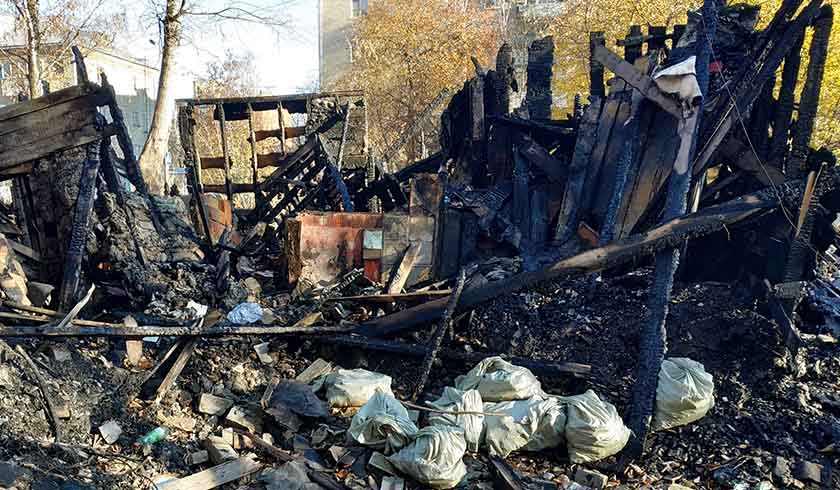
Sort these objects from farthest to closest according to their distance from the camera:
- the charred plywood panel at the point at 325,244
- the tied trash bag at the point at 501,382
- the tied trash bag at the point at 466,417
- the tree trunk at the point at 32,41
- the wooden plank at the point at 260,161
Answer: the tree trunk at the point at 32,41 → the wooden plank at the point at 260,161 → the charred plywood panel at the point at 325,244 → the tied trash bag at the point at 501,382 → the tied trash bag at the point at 466,417

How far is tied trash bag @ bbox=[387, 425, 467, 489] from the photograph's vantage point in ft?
11.6

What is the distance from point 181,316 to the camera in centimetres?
593

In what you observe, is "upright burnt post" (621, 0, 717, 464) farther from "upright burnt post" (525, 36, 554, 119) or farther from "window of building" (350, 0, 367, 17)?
"window of building" (350, 0, 367, 17)

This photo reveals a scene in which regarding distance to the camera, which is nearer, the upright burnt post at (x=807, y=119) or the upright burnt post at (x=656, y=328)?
the upright burnt post at (x=656, y=328)

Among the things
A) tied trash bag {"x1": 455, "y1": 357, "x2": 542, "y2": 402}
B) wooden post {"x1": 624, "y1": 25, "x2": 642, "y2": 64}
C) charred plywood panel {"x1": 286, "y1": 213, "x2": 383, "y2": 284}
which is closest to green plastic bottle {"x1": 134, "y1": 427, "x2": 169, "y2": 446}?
tied trash bag {"x1": 455, "y1": 357, "x2": 542, "y2": 402}

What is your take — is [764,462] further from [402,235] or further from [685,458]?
[402,235]

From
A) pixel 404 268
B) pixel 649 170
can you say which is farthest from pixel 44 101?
pixel 649 170

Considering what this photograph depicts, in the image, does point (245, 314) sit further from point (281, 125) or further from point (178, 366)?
point (281, 125)

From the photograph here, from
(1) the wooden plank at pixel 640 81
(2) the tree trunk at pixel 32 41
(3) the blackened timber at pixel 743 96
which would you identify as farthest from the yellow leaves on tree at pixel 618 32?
(2) the tree trunk at pixel 32 41

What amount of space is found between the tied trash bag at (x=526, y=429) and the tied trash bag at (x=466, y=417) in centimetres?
8

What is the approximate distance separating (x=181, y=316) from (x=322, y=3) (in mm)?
31056

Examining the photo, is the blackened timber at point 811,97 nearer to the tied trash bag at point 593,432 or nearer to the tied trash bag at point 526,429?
the tied trash bag at point 593,432

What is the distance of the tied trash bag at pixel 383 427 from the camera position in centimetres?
Result: 378

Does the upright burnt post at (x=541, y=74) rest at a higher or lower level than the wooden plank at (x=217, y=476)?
higher
